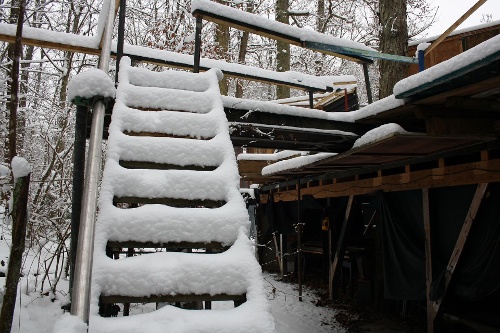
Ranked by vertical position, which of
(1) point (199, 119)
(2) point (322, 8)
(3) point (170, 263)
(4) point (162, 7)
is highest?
(2) point (322, 8)

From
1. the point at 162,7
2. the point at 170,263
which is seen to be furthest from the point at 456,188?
the point at 162,7

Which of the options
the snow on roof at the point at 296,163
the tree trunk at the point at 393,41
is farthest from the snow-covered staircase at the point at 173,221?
the tree trunk at the point at 393,41

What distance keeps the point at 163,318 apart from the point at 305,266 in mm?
10521

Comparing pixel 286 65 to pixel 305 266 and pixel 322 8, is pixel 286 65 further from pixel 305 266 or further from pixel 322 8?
pixel 305 266

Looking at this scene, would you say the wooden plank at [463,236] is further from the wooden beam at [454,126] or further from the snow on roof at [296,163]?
the snow on roof at [296,163]

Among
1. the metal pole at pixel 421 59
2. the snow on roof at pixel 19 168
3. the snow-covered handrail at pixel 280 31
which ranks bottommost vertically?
the snow on roof at pixel 19 168

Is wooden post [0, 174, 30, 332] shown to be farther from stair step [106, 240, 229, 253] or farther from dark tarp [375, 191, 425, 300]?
dark tarp [375, 191, 425, 300]

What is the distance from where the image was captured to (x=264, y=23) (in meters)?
4.04

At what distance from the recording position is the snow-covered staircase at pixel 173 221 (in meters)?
1.79

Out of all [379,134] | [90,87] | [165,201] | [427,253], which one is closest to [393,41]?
[379,134]

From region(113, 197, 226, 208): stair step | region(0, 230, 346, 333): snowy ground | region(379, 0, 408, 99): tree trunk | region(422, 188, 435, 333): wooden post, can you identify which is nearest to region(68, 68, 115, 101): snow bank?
region(113, 197, 226, 208): stair step

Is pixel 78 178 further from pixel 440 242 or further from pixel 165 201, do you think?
pixel 440 242

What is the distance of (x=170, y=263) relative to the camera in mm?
1945

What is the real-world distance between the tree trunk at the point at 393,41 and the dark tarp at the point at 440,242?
2.05m
